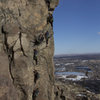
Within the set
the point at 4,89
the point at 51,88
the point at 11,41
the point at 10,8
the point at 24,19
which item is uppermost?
the point at 10,8

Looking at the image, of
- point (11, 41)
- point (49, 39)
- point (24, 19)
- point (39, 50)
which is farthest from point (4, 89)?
point (49, 39)

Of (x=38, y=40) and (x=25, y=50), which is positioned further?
(x=38, y=40)

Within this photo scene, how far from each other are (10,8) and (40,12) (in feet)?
7.66

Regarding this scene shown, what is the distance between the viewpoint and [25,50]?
8945 mm

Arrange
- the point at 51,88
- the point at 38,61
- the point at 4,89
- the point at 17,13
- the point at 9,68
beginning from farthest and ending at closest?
the point at 51,88
the point at 38,61
the point at 17,13
the point at 9,68
the point at 4,89

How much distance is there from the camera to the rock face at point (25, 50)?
822 centimetres

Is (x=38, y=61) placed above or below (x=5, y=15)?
below

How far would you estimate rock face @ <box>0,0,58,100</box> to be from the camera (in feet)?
27.0

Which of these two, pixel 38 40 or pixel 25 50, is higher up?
pixel 38 40

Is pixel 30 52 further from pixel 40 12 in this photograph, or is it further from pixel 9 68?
pixel 40 12

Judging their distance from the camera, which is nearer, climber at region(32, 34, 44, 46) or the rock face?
the rock face

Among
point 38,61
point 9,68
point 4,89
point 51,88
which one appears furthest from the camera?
point 51,88

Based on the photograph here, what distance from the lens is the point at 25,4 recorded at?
9477mm

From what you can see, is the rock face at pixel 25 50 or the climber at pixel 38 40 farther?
the climber at pixel 38 40
